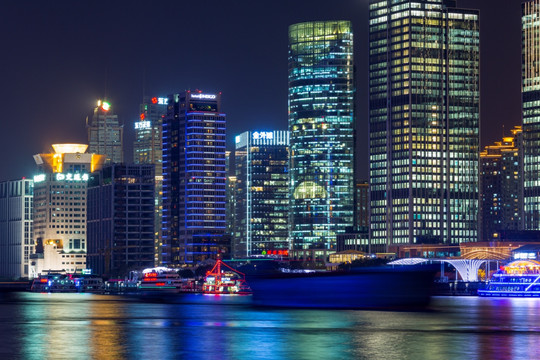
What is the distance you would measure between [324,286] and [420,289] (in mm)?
16261

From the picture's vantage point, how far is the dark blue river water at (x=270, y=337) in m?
75.1

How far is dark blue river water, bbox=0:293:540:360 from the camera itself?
246 feet

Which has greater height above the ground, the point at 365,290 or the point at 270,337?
the point at 270,337

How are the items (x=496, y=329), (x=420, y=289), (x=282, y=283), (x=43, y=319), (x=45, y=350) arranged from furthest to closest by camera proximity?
(x=282, y=283) → (x=420, y=289) → (x=43, y=319) → (x=496, y=329) → (x=45, y=350)

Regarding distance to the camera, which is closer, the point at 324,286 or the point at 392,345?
the point at 392,345

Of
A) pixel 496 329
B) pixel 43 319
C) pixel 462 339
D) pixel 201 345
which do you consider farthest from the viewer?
pixel 43 319

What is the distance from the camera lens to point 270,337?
90.9 m

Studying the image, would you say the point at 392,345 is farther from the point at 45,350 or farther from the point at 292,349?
the point at 45,350

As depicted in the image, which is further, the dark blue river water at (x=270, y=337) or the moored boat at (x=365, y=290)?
the moored boat at (x=365, y=290)

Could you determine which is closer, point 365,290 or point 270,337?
point 270,337

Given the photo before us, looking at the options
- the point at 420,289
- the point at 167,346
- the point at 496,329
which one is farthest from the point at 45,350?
the point at 420,289

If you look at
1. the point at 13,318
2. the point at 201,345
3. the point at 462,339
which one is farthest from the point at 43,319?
the point at 462,339

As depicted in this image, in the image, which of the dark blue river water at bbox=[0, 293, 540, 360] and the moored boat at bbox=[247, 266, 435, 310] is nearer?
the dark blue river water at bbox=[0, 293, 540, 360]

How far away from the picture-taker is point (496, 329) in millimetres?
103625
